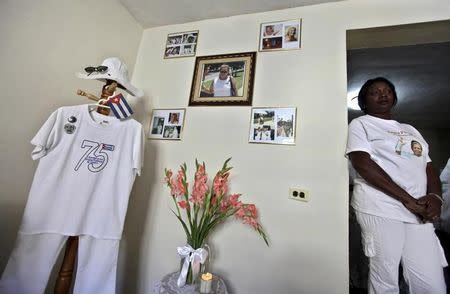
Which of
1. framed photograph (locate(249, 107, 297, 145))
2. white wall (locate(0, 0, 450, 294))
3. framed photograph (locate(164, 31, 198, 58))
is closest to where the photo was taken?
white wall (locate(0, 0, 450, 294))

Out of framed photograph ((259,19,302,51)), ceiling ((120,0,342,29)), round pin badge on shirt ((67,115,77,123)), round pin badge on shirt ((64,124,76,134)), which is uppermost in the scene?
ceiling ((120,0,342,29))

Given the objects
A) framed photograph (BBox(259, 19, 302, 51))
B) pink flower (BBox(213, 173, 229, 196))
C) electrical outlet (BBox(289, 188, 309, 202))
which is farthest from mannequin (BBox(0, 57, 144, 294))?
framed photograph (BBox(259, 19, 302, 51))

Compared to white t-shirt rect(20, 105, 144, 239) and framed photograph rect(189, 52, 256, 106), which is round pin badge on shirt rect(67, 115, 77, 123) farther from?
framed photograph rect(189, 52, 256, 106)

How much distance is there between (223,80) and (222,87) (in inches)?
2.0

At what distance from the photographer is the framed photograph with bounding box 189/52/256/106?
1500mm

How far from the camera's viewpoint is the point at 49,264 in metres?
0.97

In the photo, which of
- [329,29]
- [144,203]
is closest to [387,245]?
[329,29]

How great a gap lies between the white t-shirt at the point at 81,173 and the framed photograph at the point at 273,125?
70 centimetres

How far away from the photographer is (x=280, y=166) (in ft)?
4.33

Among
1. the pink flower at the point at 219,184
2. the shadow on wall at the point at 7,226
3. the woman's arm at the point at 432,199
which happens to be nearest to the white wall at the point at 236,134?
the shadow on wall at the point at 7,226

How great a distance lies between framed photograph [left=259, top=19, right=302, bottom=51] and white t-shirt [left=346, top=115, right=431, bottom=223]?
2.28ft

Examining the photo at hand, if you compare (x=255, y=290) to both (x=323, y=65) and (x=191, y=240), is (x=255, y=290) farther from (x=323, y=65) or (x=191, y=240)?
(x=323, y=65)

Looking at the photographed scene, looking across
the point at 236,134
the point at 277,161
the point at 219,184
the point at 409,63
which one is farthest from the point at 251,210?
the point at 409,63

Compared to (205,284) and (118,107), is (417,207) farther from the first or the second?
(118,107)
